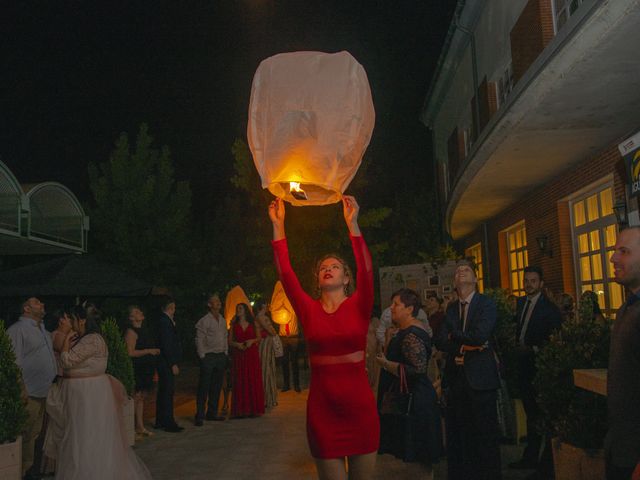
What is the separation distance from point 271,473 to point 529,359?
3.22 m

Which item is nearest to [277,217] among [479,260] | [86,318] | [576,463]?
[576,463]

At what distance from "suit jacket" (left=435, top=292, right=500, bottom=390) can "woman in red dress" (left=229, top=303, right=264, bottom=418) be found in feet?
20.9

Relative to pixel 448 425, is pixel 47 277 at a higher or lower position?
higher

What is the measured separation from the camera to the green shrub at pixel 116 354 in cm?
836

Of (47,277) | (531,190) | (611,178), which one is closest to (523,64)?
(611,178)

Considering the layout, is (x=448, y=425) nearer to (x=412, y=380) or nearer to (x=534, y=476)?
(x=412, y=380)

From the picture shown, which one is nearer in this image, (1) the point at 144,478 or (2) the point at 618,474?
→ (2) the point at 618,474

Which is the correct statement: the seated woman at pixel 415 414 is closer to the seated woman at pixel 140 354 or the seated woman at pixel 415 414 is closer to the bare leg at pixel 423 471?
the bare leg at pixel 423 471

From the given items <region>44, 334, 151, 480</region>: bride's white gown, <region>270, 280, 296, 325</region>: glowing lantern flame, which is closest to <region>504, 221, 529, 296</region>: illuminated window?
<region>270, 280, 296, 325</region>: glowing lantern flame

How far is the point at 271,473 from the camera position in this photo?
738 centimetres

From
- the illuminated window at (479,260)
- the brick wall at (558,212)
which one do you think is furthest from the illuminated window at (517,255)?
the illuminated window at (479,260)

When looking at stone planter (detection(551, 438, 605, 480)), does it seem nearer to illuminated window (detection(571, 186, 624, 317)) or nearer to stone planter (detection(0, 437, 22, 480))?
stone planter (detection(0, 437, 22, 480))

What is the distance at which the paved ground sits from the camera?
7.31m

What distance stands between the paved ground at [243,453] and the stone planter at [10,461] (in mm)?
1695
